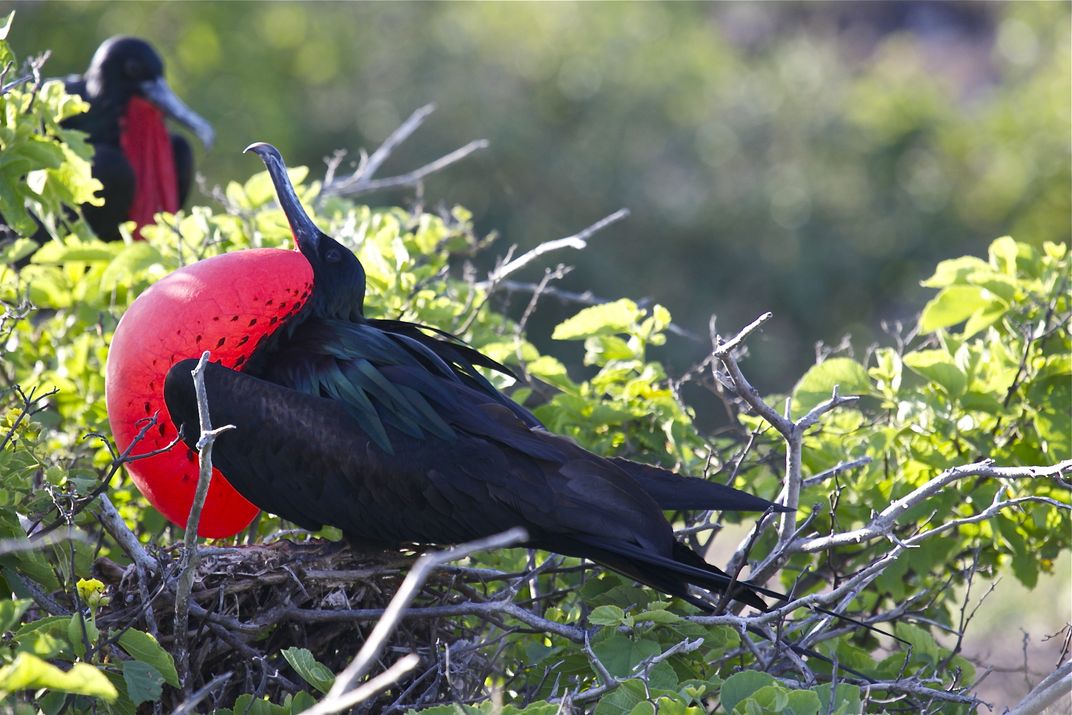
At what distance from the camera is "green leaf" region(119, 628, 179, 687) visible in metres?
2.04

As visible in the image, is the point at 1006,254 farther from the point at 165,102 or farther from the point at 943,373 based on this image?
the point at 165,102

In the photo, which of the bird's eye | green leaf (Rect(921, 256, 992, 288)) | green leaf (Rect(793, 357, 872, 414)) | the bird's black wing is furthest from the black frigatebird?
the bird's eye

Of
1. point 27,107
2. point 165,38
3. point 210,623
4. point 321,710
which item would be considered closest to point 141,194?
point 27,107

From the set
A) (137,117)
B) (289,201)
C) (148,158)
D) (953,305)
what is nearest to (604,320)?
(289,201)

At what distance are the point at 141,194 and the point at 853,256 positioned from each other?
834 centimetres

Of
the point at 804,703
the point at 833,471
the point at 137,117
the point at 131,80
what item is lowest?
the point at 804,703

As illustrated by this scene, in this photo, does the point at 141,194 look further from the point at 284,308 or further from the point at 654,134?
the point at 654,134

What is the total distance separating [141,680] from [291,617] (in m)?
0.47

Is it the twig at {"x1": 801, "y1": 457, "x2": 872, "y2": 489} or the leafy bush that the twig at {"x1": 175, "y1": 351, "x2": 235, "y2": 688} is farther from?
the twig at {"x1": 801, "y1": 457, "x2": 872, "y2": 489}

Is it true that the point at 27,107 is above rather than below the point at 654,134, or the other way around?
above

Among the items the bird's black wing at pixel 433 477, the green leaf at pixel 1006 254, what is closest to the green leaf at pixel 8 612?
the bird's black wing at pixel 433 477

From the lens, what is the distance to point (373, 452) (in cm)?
254

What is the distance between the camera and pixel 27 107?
280 cm

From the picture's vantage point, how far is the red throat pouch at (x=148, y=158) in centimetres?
500
